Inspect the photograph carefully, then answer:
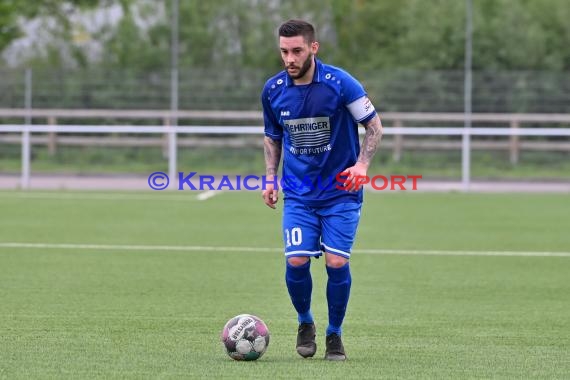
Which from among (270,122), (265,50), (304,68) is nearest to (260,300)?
(270,122)

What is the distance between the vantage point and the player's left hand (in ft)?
23.0

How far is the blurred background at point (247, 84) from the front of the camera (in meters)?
28.1

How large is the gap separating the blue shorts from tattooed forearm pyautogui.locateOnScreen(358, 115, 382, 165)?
281mm

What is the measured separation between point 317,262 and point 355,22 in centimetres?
2318

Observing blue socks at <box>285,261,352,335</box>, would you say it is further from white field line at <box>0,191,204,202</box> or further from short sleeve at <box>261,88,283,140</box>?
white field line at <box>0,191,204,202</box>

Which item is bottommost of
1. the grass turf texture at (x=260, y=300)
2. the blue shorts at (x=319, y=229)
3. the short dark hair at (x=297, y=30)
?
the grass turf texture at (x=260, y=300)

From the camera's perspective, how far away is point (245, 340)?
6.95m

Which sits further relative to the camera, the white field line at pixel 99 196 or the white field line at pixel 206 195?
the white field line at pixel 206 195

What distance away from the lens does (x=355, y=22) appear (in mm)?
34656

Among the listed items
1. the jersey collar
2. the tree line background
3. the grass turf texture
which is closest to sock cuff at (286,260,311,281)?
the grass turf texture

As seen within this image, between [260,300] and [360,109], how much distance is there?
2842 millimetres

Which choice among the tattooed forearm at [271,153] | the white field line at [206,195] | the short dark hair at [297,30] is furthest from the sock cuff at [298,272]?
the white field line at [206,195]

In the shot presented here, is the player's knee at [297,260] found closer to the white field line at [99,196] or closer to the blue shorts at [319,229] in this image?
the blue shorts at [319,229]

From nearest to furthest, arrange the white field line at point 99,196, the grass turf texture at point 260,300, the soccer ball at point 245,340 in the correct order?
the grass turf texture at point 260,300, the soccer ball at point 245,340, the white field line at point 99,196
